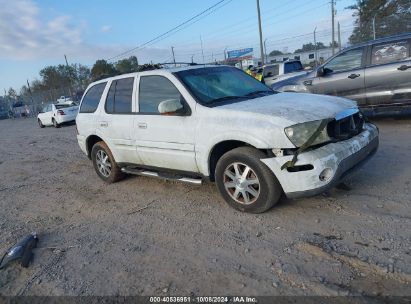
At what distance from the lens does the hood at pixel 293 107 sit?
Result: 3891 mm

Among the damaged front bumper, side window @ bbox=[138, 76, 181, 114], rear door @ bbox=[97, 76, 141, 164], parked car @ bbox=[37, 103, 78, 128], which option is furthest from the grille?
parked car @ bbox=[37, 103, 78, 128]

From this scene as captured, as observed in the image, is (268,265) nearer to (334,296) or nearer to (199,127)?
(334,296)

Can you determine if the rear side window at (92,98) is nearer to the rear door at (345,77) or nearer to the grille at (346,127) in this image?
the grille at (346,127)

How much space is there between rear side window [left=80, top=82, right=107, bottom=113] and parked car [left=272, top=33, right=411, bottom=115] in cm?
503

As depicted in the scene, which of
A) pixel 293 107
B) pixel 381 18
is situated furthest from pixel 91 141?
Answer: pixel 381 18

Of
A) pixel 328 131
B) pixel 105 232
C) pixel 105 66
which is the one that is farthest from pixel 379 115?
pixel 105 66

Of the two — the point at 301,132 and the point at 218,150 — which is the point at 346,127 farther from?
the point at 218,150

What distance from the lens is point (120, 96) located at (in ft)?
18.7

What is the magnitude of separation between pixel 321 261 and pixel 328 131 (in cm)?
145

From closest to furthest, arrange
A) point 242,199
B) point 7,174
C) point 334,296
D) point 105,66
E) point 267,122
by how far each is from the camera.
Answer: point 334,296 → point 267,122 → point 242,199 → point 7,174 → point 105,66

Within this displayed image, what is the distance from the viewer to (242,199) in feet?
14.1

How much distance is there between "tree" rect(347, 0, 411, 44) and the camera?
18.5 m

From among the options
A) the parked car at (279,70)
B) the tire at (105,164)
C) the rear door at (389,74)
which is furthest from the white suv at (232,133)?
the parked car at (279,70)

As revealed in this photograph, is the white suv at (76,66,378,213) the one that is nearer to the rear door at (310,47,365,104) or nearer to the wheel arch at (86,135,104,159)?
the wheel arch at (86,135,104,159)
